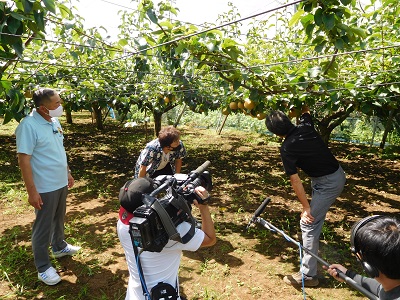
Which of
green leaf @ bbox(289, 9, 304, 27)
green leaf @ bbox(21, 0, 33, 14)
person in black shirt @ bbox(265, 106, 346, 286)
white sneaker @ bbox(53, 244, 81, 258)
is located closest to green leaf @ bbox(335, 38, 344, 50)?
green leaf @ bbox(289, 9, 304, 27)

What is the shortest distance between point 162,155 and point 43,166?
1037mm

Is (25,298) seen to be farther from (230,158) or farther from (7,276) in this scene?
(230,158)

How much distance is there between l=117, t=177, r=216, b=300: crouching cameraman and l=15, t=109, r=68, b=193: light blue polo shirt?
132 cm

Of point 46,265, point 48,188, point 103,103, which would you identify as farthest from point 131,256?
point 103,103

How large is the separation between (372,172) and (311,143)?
18.9 feet

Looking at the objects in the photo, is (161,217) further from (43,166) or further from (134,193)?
(43,166)

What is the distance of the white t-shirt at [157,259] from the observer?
142cm

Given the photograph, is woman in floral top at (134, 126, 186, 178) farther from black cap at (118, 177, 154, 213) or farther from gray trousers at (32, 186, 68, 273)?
black cap at (118, 177, 154, 213)

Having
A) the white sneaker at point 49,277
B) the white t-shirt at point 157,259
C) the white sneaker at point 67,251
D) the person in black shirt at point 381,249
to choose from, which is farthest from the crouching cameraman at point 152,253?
the white sneaker at point 67,251

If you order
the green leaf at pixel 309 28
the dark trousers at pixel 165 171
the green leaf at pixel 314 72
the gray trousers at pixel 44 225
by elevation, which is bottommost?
the gray trousers at pixel 44 225

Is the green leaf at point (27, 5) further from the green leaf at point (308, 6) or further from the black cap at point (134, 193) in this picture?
the green leaf at point (308, 6)

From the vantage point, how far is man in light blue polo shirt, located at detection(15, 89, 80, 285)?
→ 2.29 meters

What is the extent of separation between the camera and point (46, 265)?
2.63 metres

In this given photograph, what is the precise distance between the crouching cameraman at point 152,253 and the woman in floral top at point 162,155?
4.01 ft
